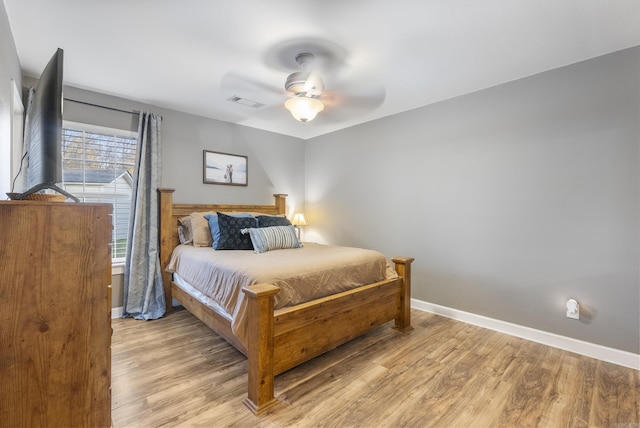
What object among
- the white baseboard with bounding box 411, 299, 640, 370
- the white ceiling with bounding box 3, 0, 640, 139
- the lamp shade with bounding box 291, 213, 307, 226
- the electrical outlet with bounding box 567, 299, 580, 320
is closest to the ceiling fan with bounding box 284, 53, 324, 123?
the white ceiling with bounding box 3, 0, 640, 139

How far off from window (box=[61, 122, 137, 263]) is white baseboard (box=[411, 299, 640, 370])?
3561mm

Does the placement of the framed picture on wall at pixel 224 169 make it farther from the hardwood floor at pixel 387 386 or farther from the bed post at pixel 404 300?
the bed post at pixel 404 300

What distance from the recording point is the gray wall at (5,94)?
1.73m

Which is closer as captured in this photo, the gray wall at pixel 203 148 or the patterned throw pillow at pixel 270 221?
the gray wall at pixel 203 148

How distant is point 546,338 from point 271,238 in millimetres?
2674

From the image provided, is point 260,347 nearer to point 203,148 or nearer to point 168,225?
point 168,225

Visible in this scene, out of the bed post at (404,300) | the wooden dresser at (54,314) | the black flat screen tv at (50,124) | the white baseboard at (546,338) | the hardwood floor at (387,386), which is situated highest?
the black flat screen tv at (50,124)

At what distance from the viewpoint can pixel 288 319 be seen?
192 centimetres

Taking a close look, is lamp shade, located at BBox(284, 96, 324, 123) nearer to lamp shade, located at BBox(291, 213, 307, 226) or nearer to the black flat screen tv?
the black flat screen tv

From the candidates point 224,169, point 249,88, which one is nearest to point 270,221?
point 224,169

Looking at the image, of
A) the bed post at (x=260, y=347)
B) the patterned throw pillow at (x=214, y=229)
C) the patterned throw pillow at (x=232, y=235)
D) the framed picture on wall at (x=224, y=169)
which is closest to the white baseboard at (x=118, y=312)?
the patterned throw pillow at (x=214, y=229)

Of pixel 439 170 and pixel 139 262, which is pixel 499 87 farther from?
pixel 139 262

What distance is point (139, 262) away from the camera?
3184 mm

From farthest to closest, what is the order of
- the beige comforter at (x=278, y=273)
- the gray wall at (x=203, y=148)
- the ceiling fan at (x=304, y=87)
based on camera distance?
the gray wall at (x=203, y=148), the ceiling fan at (x=304, y=87), the beige comforter at (x=278, y=273)
